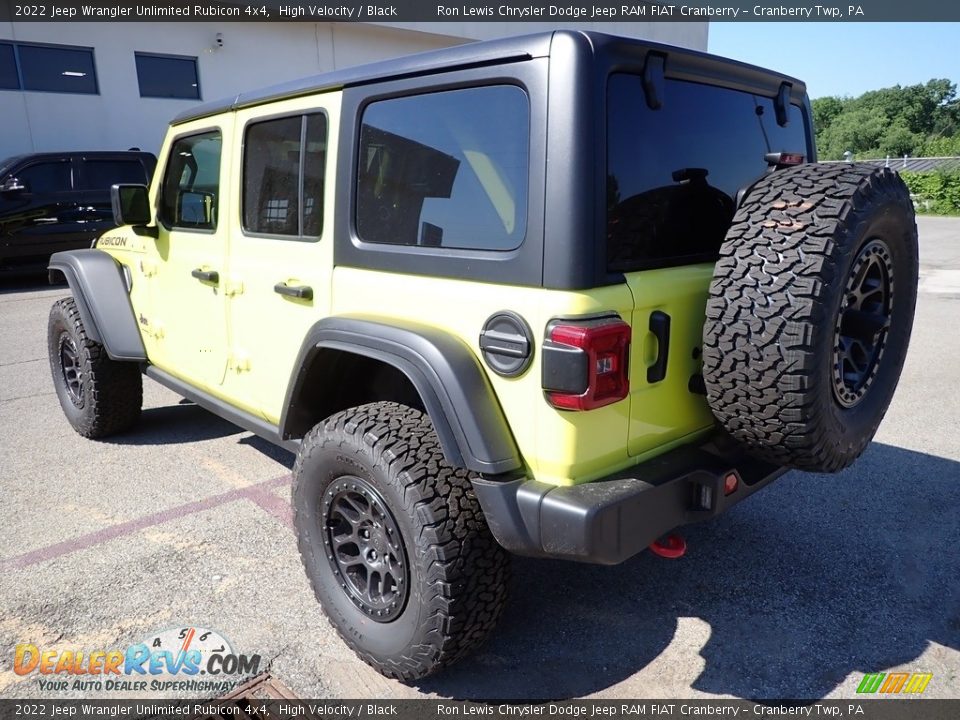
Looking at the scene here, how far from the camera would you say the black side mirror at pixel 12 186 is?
33.0 feet

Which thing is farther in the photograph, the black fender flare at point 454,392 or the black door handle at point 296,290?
the black door handle at point 296,290

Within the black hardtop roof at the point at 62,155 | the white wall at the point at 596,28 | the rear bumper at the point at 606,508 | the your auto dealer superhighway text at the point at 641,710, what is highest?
the white wall at the point at 596,28

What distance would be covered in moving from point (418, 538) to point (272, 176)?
1.65 m

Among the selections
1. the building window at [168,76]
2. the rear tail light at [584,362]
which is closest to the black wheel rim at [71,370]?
the rear tail light at [584,362]

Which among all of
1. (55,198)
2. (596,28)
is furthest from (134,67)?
(596,28)

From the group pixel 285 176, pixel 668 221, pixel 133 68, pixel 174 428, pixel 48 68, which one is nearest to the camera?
pixel 668 221

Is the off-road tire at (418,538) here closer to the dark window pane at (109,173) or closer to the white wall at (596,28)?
the dark window pane at (109,173)

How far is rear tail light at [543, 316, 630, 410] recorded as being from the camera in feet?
6.25

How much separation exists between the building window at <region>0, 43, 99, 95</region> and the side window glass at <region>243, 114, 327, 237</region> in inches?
523

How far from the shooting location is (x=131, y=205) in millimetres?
3639

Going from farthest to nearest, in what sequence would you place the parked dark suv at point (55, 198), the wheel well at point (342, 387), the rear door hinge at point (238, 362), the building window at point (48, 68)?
1. the building window at point (48, 68)
2. the parked dark suv at point (55, 198)
3. the rear door hinge at point (238, 362)
4. the wheel well at point (342, 387)

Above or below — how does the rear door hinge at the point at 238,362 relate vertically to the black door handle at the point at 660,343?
below

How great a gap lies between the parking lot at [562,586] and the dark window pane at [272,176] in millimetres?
1414

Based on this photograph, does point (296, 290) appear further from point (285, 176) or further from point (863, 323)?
point (863, 323)
